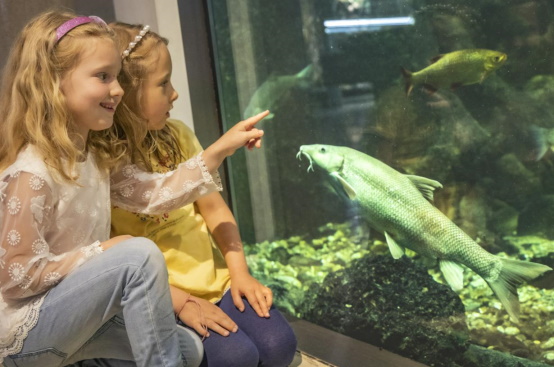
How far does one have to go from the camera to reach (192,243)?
85.5 inches

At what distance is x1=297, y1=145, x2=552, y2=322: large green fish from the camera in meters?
2.00

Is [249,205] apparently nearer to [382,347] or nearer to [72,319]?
[382,347]

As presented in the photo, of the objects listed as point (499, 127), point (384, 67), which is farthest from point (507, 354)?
point (384, 67)

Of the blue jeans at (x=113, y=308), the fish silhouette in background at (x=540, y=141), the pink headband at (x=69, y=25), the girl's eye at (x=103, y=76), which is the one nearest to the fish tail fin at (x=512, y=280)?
the fish silhouette in background at (x=540, y=141)

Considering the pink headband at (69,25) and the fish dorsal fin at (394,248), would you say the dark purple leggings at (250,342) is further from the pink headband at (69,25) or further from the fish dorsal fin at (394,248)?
the pink headband at (69,25)

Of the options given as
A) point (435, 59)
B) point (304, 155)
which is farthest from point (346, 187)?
point (435, 59)

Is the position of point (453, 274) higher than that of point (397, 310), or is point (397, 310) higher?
point (453, 274)

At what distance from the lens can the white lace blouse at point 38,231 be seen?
5.32 feet

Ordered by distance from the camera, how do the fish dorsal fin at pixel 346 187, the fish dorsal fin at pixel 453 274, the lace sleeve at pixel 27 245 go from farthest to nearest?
the fish dorsal fin at pixel 346 187 → the fish dorsal fin at pixel 453 274 → the lace sleeve at pixel 27 245

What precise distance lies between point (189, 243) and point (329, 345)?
65cm

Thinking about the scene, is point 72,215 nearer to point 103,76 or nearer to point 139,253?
point 139,253

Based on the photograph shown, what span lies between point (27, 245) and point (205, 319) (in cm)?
56

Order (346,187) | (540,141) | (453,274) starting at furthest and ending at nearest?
(346,187) → (453,274) → (540,141)

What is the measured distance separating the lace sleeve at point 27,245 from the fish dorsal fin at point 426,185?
982 millimetres
